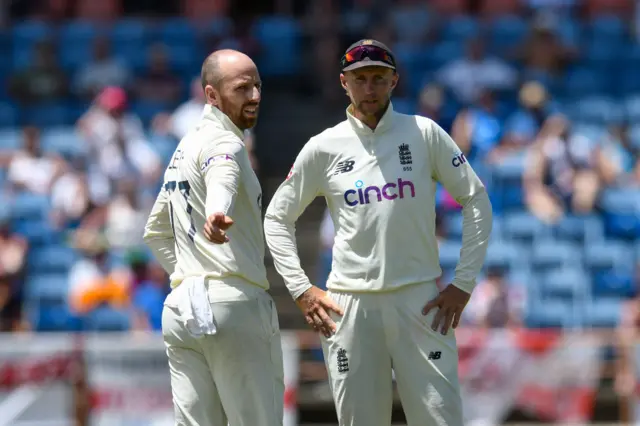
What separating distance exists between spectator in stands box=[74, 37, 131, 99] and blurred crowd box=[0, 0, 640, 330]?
2 cm

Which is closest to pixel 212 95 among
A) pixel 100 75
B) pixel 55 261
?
pixel 55 261

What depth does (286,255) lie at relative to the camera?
20.2 feet

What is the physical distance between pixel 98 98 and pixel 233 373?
32.0 feet

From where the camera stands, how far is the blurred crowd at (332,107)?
41.8 ft

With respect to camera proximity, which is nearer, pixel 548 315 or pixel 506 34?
pixel 548 315

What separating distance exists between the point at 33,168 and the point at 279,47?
140 inches

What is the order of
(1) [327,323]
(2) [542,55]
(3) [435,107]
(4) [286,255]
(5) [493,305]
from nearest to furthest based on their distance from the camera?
(1) [327,323], (4) [286,255], (5) [493,305], (3) [435,107], (2) [542,55]

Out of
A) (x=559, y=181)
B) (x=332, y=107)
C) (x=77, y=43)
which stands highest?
(x=77, y=43)

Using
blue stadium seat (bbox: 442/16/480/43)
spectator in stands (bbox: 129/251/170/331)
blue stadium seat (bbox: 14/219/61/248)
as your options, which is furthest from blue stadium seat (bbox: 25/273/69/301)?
blue stadium seat (bbox: 442/16/480/43)

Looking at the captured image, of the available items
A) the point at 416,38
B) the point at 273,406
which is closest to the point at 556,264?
the point at 416,38

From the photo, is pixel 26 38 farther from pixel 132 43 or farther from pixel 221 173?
pixel 221 173

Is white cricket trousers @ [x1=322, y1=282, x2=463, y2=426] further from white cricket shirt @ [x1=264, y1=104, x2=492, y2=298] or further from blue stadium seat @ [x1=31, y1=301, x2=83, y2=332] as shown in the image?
blue stadium seat @ [x1=31, y1=301, x2=83, y2=332]

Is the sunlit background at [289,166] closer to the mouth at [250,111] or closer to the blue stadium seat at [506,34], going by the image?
the blue stadium seat at [506,34]

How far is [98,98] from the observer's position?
1493 centimetres
